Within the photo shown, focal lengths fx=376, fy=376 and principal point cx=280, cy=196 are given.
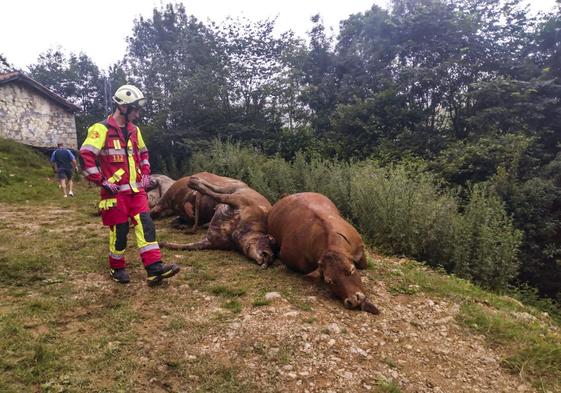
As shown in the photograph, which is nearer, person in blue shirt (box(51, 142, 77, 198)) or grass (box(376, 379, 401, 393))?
grass (box(376, 379, 401, 393))

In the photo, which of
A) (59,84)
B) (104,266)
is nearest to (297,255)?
(104,266)

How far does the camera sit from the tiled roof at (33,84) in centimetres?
1586

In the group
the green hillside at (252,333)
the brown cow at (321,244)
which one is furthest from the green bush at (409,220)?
the brown cow at (321,244)

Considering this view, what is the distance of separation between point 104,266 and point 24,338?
1.75 metres

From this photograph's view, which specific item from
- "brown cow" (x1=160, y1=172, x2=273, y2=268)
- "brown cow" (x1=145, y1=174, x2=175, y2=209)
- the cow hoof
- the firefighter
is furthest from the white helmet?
"brown cow" (x1=145, y1=174, x2=175, y2=209)

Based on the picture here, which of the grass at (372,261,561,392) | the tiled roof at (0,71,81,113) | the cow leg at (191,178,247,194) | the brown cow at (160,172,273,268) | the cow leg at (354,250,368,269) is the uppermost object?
the tiled roof at (0,71,81,113)

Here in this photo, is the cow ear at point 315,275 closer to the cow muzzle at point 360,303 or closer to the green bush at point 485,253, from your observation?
the cow muzzle at point 360,303

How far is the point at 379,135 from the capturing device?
1332 centimetres

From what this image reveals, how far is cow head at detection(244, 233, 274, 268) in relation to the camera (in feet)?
15.6

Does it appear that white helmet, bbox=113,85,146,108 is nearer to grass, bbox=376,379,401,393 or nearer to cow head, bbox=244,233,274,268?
cow head, bbox=244,233,274,268

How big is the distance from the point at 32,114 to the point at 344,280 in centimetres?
1852

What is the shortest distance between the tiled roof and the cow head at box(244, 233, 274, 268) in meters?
16.2

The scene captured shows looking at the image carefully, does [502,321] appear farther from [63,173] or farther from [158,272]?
[63,173]

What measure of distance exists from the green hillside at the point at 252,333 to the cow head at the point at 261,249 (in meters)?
0.16
